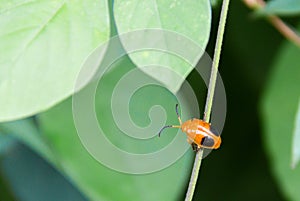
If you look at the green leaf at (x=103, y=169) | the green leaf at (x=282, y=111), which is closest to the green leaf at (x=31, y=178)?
the green leaf at (x=103, y=169)

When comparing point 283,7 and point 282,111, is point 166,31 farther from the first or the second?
point 282,111

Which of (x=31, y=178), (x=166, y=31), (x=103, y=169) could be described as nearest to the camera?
(x=166, y=31)

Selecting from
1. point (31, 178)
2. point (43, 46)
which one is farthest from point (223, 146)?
point (43, 46)

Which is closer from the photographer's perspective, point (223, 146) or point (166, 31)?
point (166, 31)

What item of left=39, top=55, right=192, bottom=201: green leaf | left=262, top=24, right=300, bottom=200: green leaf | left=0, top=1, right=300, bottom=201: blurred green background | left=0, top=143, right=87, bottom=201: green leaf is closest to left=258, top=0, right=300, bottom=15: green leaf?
left=0, top=1, right=300, bottom=201: blurred green background

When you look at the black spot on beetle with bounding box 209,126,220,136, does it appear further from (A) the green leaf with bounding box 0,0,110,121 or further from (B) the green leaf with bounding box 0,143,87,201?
(B) the green leaf with bounding box 0,143,87,201

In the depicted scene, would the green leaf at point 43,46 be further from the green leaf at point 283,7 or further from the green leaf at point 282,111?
the green leaf at point 282,111
